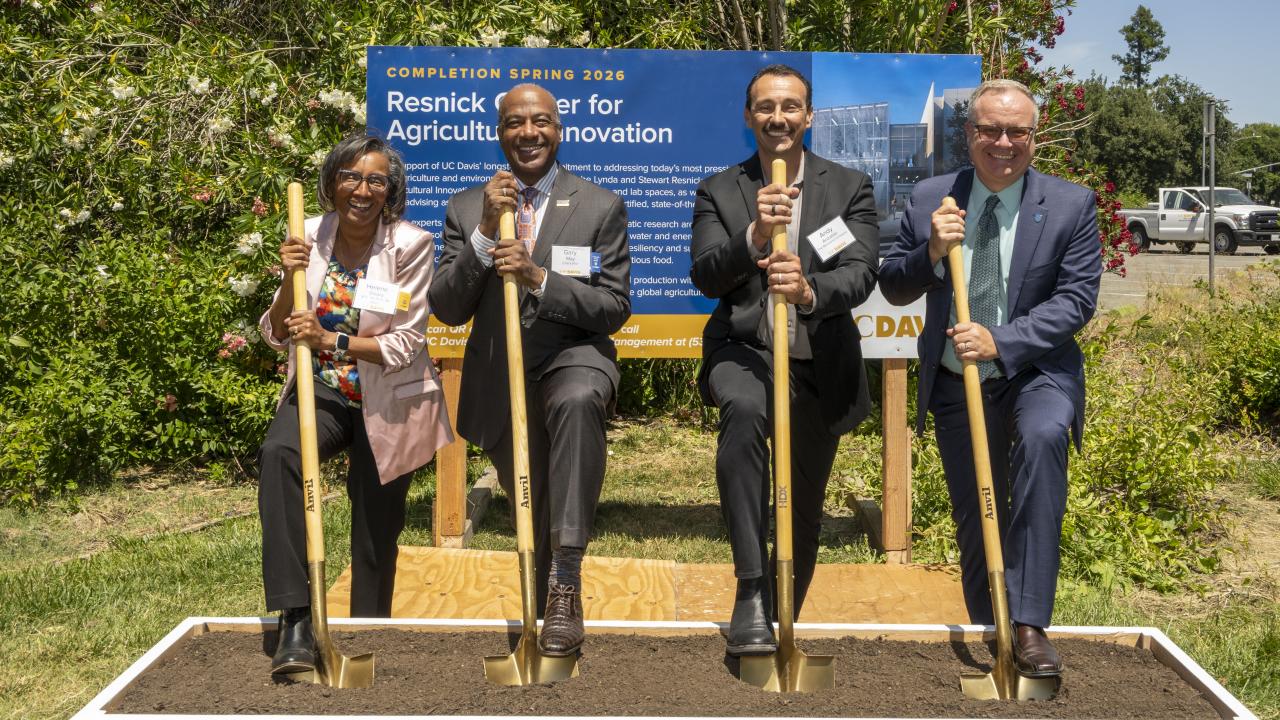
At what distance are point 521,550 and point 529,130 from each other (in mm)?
1370

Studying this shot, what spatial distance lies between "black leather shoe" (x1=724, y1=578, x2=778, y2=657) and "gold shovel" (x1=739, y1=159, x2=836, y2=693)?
29mm

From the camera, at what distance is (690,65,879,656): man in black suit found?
3607 millimetres

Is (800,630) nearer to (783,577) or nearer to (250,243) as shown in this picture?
(783,577)

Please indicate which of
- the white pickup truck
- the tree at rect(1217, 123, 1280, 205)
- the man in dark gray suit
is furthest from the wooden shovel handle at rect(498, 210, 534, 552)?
the tree at rect(1217, 123, 1280, 205)

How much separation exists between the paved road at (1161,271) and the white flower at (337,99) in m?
10.2

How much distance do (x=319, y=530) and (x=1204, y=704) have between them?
2491 millimetres

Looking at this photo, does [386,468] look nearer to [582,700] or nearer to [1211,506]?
[582,700]

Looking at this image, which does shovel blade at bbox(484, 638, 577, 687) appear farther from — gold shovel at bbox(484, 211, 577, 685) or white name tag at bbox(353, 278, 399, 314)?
white name tag at bbox(353, 278, 399, 314)

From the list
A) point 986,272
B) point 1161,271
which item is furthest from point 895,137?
point 1161,271

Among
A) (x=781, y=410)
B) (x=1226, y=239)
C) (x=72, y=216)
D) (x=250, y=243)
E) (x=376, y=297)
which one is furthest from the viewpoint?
(x=1226, y=239)

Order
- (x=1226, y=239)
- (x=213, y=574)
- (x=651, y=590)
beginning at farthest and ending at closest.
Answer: (x=1226, y=239) → (x=213, y=574) → (x=651, y=590)

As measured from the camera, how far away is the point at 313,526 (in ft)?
11.6

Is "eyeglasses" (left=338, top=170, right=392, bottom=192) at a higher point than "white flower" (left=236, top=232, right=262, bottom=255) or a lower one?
higher

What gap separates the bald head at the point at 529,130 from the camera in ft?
12.9
